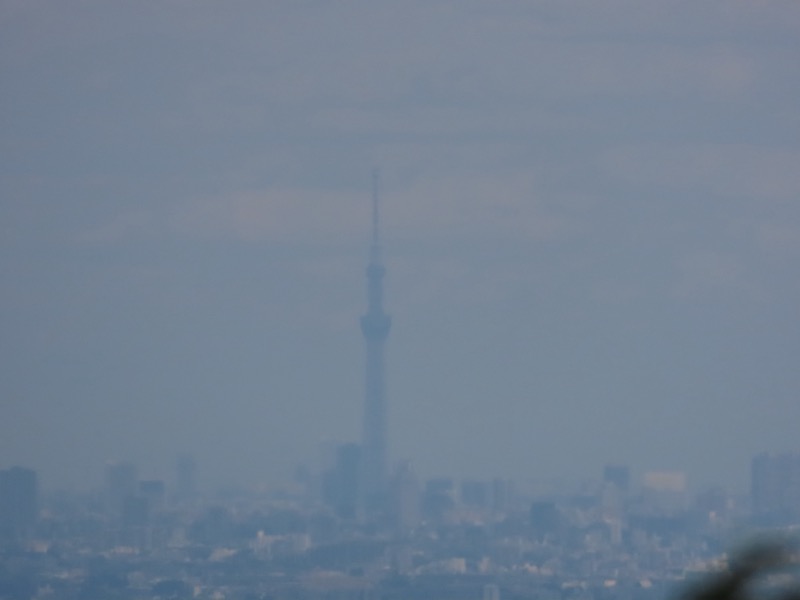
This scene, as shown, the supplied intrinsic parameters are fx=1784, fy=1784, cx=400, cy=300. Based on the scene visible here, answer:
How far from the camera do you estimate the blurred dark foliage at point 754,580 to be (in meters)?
5.15

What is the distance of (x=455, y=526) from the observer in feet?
214

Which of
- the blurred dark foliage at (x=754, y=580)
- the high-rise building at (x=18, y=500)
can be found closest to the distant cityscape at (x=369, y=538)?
the high-rise building at (x=18, y=500)

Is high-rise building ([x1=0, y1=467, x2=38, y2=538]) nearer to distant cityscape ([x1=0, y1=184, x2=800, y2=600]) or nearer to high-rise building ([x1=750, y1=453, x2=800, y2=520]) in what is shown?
distant cityscape ([x1=0, y1=184, x2=800, y2=600])

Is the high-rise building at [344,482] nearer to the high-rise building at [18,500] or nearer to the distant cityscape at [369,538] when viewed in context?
the distant cityscape at [369,538]

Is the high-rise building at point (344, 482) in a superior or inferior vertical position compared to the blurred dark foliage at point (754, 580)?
superior

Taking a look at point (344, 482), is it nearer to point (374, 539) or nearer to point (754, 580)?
point (374, 539)

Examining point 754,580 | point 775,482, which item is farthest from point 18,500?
point 754,580

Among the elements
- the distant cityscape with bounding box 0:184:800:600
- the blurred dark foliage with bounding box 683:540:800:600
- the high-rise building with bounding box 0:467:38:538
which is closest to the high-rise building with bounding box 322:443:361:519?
the distant cityscape with bounding box 0:184:800:600

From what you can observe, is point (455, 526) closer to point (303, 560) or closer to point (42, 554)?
point (303, 560)

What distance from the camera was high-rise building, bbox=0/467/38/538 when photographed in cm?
5634

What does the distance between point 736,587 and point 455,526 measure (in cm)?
6063

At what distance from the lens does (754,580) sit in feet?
17.0

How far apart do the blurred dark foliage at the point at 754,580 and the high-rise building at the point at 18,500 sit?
52.6m

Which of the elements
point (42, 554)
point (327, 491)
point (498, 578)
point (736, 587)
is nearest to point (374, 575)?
point (498, 578)
